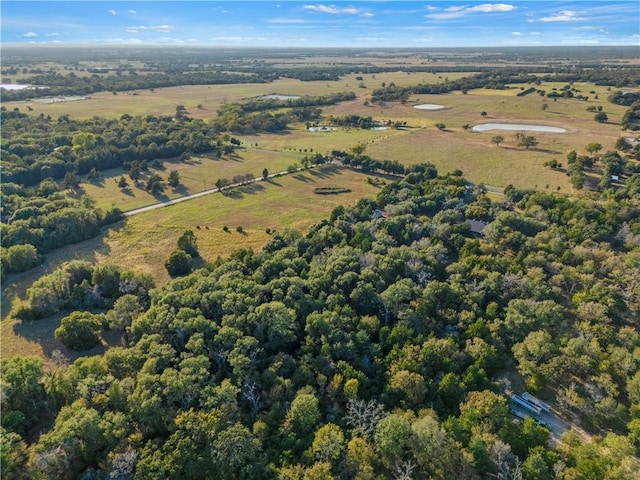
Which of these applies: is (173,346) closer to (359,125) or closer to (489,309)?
(489,309)

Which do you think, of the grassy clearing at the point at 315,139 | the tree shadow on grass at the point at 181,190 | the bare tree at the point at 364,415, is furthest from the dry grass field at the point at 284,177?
the bare tree at the point at 364,415

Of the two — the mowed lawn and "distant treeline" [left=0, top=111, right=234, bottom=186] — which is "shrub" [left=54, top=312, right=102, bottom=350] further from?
"distant treeline" [left=0, top=111, right=234, bottom=186]

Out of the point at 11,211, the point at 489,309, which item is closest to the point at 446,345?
the point at 489,309

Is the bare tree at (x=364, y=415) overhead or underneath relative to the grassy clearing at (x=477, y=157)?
underneath

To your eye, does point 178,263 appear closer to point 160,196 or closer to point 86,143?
point 160,196

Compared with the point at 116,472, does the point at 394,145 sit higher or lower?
higher

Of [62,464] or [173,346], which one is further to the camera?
[173,346]

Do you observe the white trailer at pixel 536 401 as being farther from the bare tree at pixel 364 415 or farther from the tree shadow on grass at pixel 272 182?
the tree shadow on grass at pixel 272 182

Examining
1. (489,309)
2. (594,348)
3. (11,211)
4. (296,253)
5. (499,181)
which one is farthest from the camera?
(499,181)
